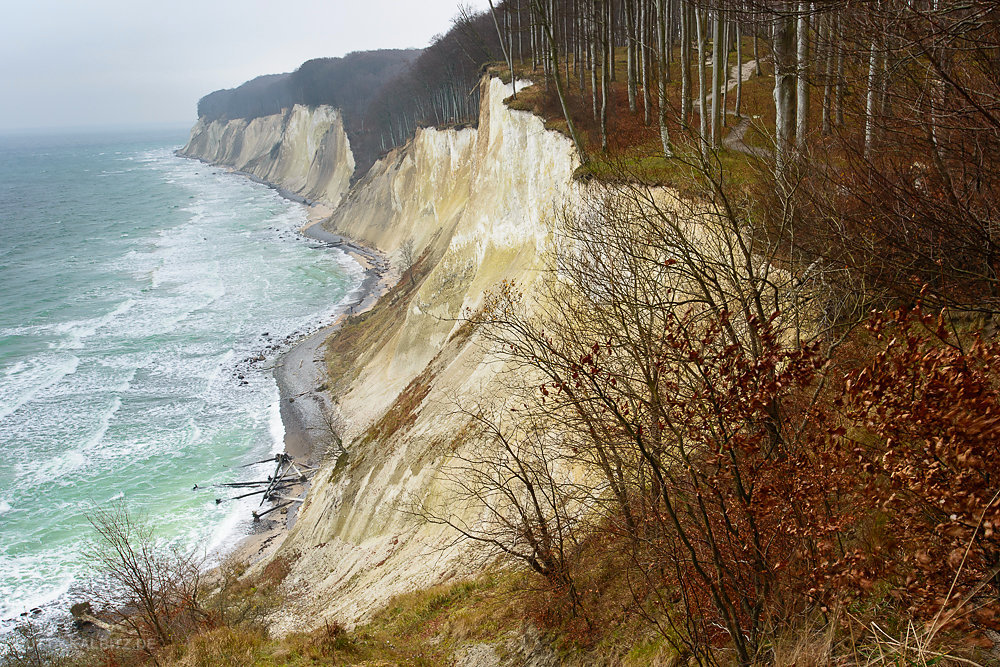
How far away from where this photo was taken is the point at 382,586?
15227 mm

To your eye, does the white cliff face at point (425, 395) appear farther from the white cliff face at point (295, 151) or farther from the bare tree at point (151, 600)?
the white cliff face at point (295, 151)

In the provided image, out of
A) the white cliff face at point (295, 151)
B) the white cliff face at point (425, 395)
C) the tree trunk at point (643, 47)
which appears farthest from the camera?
the white cliff face at point (295, 151)

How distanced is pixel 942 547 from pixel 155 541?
2801cm

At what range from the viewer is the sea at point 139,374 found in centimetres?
2608

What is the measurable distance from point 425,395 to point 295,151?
10964 cm

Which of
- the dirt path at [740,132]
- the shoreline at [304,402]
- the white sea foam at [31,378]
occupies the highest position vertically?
the dirt path at [740,132]

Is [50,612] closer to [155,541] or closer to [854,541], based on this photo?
[155,541]

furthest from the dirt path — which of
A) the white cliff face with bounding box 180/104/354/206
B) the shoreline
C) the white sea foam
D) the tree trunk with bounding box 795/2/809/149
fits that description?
the white cliff face with bounding box 180/104/354/206

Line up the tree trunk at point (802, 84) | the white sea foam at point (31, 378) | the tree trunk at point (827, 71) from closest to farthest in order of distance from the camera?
1. the tree trunk at point (827, 71)
2. the tree trunk at point (802, 84)
3. the white sea foam at point (31, 378)

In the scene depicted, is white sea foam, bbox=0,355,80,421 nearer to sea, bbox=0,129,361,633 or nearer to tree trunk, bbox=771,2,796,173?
sea, bbox=0,129,361,633

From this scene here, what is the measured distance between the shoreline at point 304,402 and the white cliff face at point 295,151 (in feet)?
141

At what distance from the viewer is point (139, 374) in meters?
39.9

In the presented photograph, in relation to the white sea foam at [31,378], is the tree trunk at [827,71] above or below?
above

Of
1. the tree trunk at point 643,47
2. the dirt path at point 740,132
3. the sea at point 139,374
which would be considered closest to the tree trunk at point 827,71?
the dirt path at point 740,132
